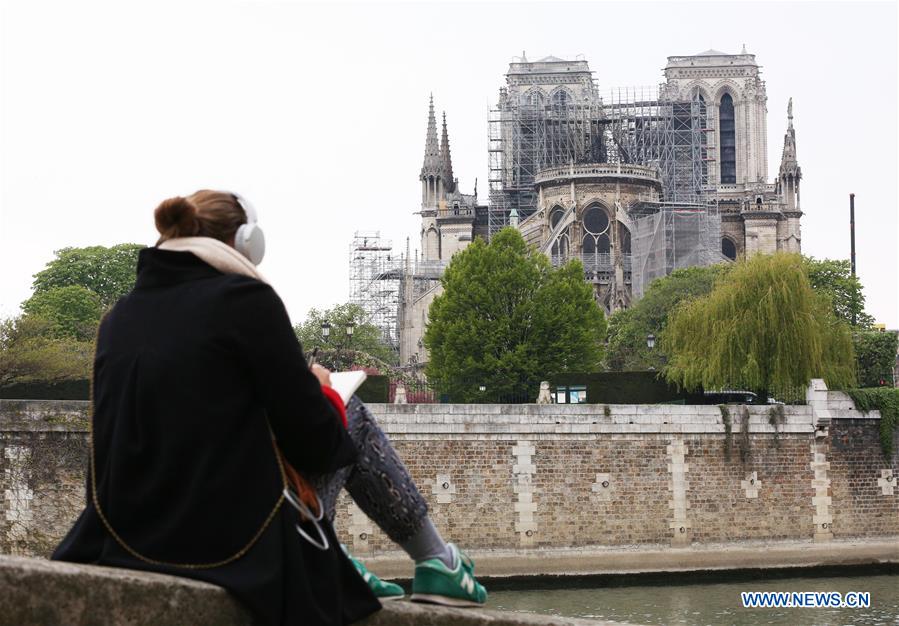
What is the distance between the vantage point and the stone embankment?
11.5 feet

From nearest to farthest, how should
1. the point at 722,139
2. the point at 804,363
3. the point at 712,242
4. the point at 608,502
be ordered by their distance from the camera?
the point at 608,502 → the point at 804,363 → the point at 712,242 → the point at 722,139

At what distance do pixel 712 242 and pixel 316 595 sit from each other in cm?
6748

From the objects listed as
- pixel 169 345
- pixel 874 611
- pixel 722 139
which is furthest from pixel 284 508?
pixel 722 139

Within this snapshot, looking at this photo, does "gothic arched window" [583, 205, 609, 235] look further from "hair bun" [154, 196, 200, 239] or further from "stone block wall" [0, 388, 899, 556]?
"hair bun" [154, 196, 200, 239]

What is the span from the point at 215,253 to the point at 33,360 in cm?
2536

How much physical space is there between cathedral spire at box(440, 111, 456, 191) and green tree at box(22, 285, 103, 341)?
1200 inches

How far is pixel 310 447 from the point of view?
404 cm

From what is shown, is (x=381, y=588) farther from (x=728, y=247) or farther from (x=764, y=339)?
(x=728, y=247)

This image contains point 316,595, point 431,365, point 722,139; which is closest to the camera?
point 316,595

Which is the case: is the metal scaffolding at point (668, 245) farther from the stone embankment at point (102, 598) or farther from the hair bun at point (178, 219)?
the stone embankment at point (102, 598)

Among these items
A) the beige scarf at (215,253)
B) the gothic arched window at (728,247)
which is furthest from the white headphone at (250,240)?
the gothic arched window at (728,247)

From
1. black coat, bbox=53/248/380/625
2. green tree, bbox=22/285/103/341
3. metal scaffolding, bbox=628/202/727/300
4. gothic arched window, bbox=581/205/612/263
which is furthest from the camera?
gothic arched window, bbox=581/205/612/263

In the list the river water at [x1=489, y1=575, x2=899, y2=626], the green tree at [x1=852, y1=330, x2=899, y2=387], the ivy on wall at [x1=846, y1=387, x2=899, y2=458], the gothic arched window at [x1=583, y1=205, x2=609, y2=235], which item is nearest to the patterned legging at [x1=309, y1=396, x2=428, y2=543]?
the river water at [x1=489, y1=575, x2=899, y2=626]

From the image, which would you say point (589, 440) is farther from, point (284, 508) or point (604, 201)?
point (604, 201)
